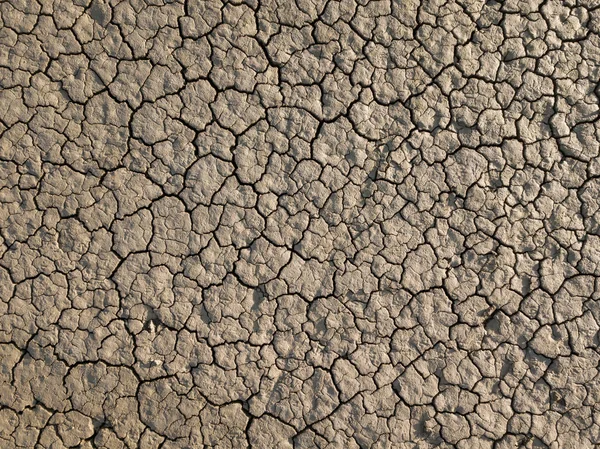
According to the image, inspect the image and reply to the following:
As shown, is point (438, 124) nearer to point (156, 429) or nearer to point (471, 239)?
point (471, 239)

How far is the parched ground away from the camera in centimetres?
357

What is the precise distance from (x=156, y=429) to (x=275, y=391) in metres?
0.65

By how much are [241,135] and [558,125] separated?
68.3 inches

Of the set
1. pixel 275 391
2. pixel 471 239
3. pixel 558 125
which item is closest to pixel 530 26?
pixel 558 125

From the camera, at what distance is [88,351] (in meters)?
3.59

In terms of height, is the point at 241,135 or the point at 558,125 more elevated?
the point at 558,125

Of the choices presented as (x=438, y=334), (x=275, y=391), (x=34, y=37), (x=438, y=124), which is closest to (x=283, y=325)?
(x=275, y=391)

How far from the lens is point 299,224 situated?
3689 mm

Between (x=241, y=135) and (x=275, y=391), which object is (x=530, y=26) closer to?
(x=241, y=135)

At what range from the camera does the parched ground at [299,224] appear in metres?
3.57

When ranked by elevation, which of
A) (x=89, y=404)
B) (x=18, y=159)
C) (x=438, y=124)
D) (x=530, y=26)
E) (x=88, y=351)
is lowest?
(x=89, y=404)

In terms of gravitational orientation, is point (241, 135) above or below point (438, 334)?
above

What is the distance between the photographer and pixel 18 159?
3.69 m

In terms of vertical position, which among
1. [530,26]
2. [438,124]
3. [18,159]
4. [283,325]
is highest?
[530,26]
